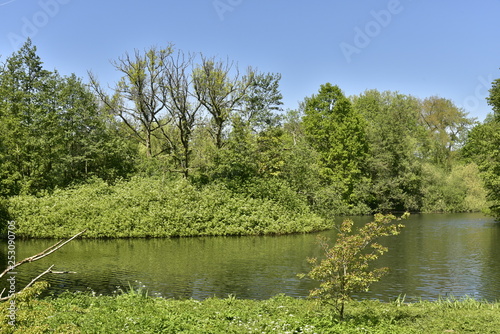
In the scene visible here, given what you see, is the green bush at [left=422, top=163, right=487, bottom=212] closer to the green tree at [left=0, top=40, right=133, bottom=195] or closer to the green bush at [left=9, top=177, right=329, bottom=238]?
the green bush at [left=9, top=177, right=329, bottom=238]

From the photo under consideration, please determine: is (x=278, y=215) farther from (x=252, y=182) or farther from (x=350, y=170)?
(x=350, y=170)

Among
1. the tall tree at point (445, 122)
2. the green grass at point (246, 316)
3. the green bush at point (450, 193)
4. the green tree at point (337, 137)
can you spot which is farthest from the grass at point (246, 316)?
the tall tree at point (445, 122)

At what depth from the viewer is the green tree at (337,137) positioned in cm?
5281

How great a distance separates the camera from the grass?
334 inches

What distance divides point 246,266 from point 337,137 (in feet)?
119

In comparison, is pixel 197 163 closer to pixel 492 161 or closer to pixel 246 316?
pixel 492 161

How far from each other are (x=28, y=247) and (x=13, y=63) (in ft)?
71.3

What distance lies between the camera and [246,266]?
19.2 meters

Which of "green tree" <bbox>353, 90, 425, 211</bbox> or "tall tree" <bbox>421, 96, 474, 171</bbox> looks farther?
"tall tree" <bbox>421, 96, 474, 171</bbox>

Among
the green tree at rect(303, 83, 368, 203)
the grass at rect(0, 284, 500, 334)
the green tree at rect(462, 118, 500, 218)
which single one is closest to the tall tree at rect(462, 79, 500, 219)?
the green tree at rect(462, 118, 500, 218)

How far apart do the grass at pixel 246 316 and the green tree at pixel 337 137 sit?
40672 mm

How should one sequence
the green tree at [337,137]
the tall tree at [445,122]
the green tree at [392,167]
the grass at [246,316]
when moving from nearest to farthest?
1. the grass at [246,316]
2. the green tree at [337,137]
3. the green tree at [392,167]
4. the tall tree at [445,122]

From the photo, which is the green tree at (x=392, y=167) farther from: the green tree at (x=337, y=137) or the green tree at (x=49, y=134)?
the green tree at (x=49, y=134)

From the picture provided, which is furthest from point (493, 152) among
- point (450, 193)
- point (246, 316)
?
point (246, 316)
